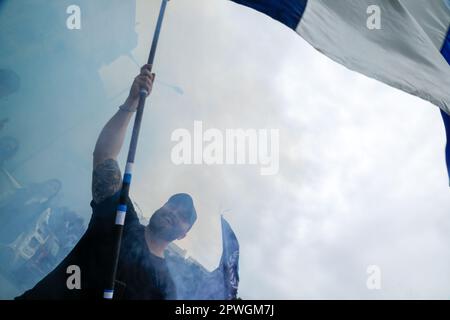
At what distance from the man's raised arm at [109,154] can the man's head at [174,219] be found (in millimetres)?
1595

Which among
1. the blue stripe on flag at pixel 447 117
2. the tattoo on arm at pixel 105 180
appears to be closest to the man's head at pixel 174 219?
the tattoo on arm at pixel 105 180

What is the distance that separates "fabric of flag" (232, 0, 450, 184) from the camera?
321 cm

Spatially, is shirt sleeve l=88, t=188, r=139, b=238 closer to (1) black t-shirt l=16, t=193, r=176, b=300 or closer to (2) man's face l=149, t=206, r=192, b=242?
(1) black t-shirt l=16, t=193, r=176, b=300

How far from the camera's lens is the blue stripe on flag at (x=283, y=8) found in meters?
3.50

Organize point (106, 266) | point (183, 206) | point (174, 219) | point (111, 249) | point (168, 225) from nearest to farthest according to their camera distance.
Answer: point (111, 249) < point (106, 266) < point (168, 225) < point (174, 219) < point (183, 206)

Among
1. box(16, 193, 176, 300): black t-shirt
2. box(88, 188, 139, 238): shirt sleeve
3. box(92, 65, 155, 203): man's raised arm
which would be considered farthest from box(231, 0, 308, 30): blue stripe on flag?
box(88, 188, 139, 238): shirt sleeve

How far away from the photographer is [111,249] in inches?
280

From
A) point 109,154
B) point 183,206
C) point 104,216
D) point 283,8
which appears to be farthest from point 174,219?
point 283,8

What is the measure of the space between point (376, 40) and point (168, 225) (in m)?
7.07

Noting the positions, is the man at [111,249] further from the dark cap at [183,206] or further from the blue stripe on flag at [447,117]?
the blue stripe on flag at [447,117]

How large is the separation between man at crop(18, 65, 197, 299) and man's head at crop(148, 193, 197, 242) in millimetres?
31

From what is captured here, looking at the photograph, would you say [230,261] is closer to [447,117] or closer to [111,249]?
[111,249]
